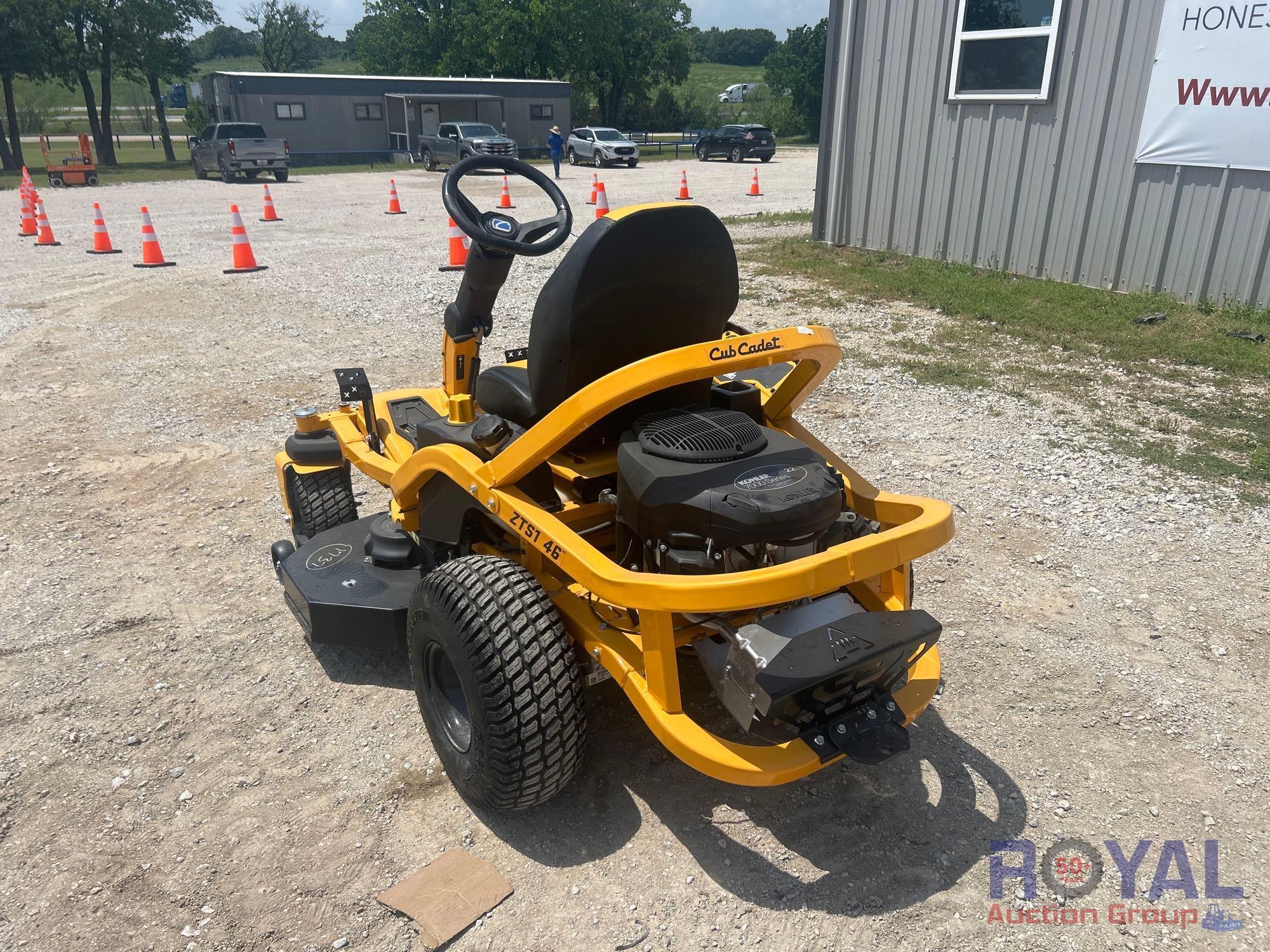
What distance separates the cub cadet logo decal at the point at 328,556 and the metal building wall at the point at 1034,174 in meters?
8.12

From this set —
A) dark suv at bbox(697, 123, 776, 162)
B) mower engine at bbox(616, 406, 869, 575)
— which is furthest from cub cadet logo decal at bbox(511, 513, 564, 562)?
dark suv at bbox(697, 123, 776, 162)

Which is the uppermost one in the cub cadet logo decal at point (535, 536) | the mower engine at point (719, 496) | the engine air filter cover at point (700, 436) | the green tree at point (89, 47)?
the green tree at point (89, 47)

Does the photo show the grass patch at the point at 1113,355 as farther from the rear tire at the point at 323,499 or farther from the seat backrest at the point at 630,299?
the rear tire at the point at 323,499

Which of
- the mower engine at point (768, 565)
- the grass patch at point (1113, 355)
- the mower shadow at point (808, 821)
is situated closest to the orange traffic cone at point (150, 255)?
the grass patch at point (1113, 355)

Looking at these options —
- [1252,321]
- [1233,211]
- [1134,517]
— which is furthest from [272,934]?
[1233,211]

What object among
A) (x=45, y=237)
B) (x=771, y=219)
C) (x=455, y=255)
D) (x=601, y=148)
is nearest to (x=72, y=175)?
(x=45, y=237)

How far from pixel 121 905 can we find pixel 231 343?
6378 millimetres

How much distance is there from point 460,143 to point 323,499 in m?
25.4

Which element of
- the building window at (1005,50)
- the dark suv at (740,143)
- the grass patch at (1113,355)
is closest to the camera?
the grass patch at (1113,355)

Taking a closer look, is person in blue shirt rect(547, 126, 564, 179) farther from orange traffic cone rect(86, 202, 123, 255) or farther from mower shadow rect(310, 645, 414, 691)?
mower shadow rect(310, 645, 414, 691)

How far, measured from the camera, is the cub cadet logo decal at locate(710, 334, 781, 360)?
2.52 metres

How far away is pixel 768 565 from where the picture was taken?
2.63m

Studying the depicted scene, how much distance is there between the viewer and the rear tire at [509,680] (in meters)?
2.49

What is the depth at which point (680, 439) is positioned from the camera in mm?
2637
